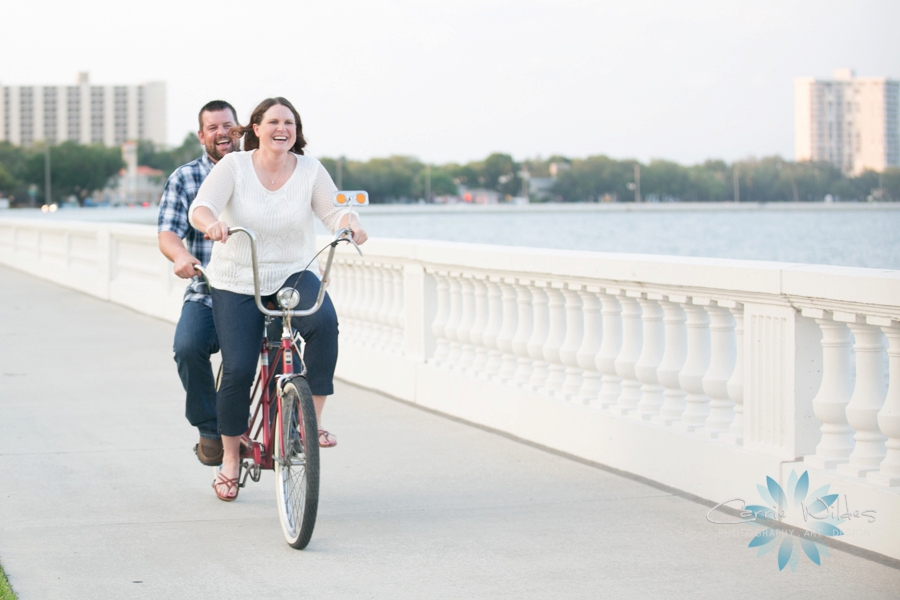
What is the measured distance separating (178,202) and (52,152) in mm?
190692

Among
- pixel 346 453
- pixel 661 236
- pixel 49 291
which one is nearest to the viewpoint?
pixel 346 453

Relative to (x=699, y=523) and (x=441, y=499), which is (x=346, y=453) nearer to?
(x=441, y=499)

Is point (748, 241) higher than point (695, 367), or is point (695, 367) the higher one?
point (748, 241)

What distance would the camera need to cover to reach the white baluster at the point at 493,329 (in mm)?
7676

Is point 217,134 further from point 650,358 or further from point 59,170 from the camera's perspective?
point 59,170

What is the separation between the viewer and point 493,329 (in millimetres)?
7711

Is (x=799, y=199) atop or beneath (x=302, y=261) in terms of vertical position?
atop

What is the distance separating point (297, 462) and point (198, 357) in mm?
900

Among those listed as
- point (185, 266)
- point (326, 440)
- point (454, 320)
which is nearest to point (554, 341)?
point (454, 320)

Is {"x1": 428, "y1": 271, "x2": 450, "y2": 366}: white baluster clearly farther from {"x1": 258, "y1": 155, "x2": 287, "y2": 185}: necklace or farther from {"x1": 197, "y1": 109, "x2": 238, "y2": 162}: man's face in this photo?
{"x1": 258, "y1": 155, "x2": 287, "y2": 185}: necklace

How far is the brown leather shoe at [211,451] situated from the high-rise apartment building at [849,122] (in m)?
88.7

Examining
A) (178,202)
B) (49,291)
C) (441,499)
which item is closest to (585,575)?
(441,499)

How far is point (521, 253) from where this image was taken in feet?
23.5

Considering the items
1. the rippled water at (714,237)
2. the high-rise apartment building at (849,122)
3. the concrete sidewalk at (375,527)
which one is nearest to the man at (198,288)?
the concrete sidewalk at (375,527)
